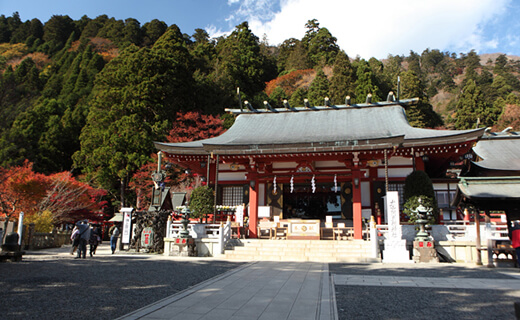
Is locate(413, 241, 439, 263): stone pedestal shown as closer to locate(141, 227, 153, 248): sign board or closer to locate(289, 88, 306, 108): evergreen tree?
locate(141, 227, 153, 248): sign board

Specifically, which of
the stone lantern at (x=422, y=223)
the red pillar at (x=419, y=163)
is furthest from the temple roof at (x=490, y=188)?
the red pillar at (x=419, y=163)

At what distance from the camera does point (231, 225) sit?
15.9 metres

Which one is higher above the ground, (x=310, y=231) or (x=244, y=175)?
(x=244, y=175)

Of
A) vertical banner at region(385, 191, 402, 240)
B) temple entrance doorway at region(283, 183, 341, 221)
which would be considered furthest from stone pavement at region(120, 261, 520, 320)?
temple entrance doorway at region(283, 183, 341, 221)

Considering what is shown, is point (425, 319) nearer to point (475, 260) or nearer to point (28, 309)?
point (28, 309)

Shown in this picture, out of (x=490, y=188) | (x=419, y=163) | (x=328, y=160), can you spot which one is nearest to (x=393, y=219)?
(x=490, y=188)

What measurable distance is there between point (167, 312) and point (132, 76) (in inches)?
1307

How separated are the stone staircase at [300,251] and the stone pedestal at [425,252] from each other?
1540 mm

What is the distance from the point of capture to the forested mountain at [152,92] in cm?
3008

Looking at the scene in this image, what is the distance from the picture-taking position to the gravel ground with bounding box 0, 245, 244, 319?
4883 millimetres

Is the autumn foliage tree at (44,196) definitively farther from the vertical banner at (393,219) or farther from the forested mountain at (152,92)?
the vertical banner at (393,219)

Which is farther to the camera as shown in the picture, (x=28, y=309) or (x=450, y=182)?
(x=450, y=182)

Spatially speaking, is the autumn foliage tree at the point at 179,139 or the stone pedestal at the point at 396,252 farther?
the autumn foliage tree at the point at 179,139

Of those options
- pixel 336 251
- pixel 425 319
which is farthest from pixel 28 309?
pixel 336 251
